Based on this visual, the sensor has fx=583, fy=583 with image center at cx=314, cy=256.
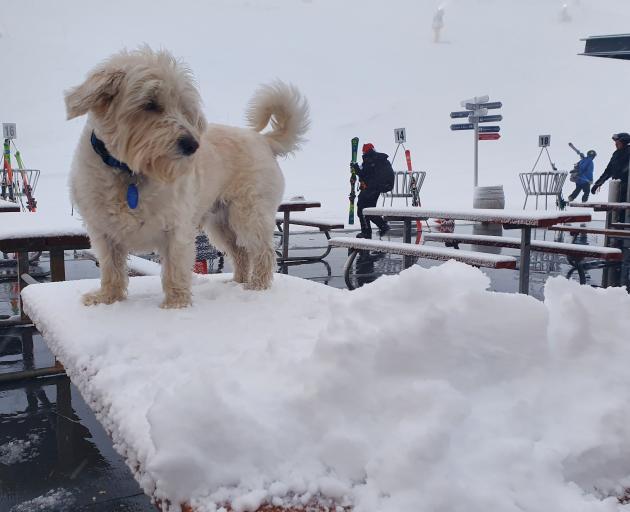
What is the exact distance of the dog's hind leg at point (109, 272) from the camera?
2.74 metres

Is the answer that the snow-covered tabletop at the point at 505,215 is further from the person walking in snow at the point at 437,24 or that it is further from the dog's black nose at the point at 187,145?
the person walking in snow at the point at 437,24

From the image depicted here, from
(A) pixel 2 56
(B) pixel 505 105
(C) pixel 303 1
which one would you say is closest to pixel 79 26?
(A) pixel 2 56

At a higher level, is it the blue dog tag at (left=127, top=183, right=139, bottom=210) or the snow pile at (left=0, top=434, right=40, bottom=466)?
the blue dog tag at (left=127, top=183, right=139, bottom=210)

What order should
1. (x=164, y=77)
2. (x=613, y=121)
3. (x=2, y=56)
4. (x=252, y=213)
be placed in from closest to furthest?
(x=164, y=77), (x=252, y=213), (x=613, y=121), (x=2, y=56)

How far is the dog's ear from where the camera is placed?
2.33m

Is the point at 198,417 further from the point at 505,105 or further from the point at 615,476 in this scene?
the point at 505,105

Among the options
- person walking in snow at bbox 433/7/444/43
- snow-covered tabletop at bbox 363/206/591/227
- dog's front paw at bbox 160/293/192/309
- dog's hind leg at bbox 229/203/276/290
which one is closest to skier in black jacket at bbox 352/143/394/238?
snow-covered tabletop at bbox 363/206/591/227

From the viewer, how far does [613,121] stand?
51.3 m

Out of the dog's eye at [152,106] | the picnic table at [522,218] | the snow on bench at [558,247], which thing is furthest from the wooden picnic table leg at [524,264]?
the dog's eye at [152,106]

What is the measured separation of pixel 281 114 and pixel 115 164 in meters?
1.47

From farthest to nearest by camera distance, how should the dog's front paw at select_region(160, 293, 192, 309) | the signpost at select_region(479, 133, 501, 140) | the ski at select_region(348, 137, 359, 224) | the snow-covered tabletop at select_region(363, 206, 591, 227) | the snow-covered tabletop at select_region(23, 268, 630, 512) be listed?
the signpost at select_region(479, 133, 501, 140) < the ski at select_region(348, 137, 359, 224) < the snow-covered tabletop at select_region(363, 206, 591, 227) < the dog's front paw at select_region(160, 293, 192, 309) < the snow-covered tabletop at select_region(23, 268, 630, 512)

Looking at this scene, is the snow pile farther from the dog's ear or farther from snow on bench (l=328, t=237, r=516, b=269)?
snow on bench (l=328, t=237, r=516, b=269)

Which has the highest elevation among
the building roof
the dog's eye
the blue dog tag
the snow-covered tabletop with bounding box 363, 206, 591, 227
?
the building roof

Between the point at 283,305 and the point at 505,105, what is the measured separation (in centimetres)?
5807
